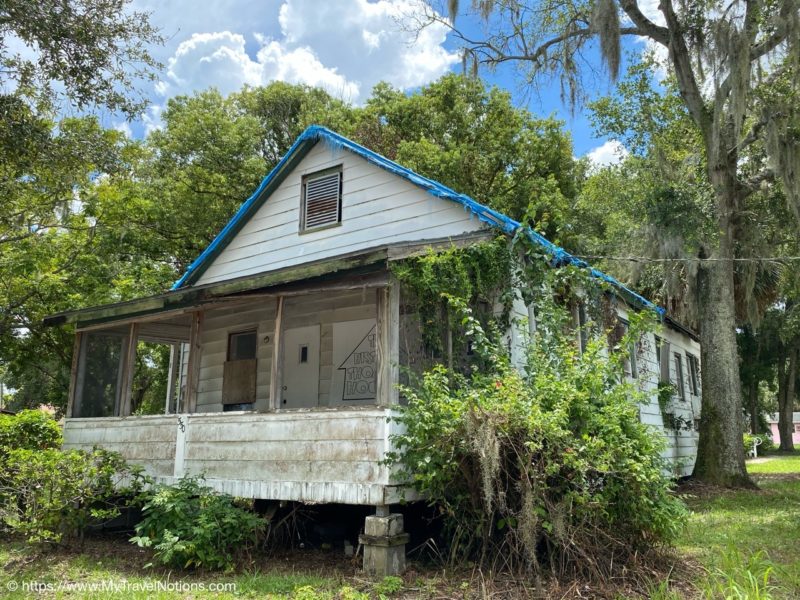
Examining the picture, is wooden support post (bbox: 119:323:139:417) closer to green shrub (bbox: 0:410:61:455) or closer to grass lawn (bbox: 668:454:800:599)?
green shrub (bbox: 0:410:61:455)

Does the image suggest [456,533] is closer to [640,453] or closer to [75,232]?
[640,453]

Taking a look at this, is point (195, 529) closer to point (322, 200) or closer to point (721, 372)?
point (322, 200)

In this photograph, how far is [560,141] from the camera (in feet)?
82.9

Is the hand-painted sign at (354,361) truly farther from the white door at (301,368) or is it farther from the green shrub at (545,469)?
the green shrub at (545,469)

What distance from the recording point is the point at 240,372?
12.2 meters

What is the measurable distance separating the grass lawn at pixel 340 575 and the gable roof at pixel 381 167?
12.6ft

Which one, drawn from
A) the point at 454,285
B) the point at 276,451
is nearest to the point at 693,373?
the point at 454,285

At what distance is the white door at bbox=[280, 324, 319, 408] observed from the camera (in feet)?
37.3

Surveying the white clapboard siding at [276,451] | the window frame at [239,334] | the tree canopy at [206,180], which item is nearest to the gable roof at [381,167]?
the window frame at [239,334]

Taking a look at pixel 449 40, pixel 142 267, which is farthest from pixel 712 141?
pixel 142 267

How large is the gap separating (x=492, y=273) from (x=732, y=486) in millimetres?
8038

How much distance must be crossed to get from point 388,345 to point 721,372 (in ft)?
30.4

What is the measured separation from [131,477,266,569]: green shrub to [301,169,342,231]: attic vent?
18.5ft

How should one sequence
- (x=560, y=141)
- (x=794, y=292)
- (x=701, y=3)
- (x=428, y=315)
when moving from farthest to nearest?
(x=560, y=141) < (x=794, y=292) < (x=701, y=3) < (x=428, y=315)
